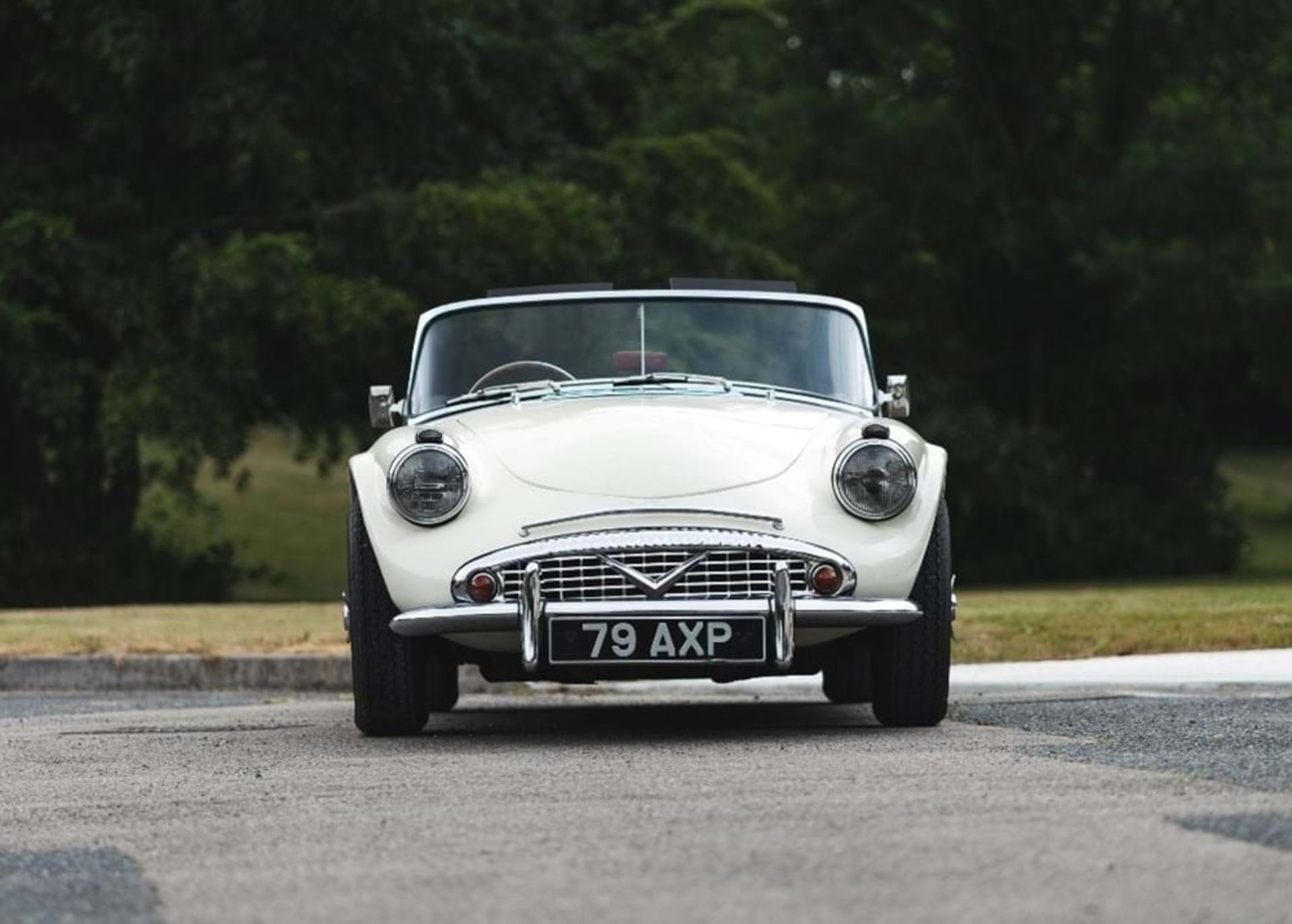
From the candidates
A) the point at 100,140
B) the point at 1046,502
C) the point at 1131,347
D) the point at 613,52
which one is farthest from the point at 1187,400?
the point at 100,140

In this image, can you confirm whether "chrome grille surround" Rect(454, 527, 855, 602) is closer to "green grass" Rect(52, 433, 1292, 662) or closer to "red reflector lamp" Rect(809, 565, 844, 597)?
"red reflector lamp" Rect(809, 565, 844, 597)

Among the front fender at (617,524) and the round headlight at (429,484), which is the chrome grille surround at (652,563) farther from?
the round headlight at (429,484)

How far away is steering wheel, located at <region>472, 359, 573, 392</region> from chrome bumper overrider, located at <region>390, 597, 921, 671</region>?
1532mm

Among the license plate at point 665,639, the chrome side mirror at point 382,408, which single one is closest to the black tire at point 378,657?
the license plate at point 665,639

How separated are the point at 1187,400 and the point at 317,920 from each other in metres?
29.3

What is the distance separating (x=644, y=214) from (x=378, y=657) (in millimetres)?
18384

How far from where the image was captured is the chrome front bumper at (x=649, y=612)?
7.55m

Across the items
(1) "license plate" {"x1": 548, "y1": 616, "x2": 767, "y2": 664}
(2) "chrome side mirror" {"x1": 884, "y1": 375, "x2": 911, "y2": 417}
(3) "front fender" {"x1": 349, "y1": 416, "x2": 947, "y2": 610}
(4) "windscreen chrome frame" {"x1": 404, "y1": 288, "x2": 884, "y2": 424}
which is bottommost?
(1) "license plate" {"x1": 548, "y1": 616, "x2": 767, "y2": 664}

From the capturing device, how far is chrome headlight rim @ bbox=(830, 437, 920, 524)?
790cm

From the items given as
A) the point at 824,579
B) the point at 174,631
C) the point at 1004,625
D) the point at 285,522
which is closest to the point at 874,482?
the point at 824,579

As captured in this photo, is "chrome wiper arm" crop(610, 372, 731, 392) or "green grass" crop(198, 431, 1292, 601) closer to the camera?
"chrome wiper arm" crop(610, 372, 731, 392)

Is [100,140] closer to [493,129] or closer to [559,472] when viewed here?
[493,129]

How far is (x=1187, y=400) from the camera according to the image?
3253 centimetres

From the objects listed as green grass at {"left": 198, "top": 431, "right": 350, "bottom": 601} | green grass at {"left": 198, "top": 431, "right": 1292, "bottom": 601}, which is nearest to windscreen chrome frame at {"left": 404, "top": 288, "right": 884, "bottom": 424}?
green grass at {"left": 198, "top": 431, "right": 1292, "bottom": 601}
